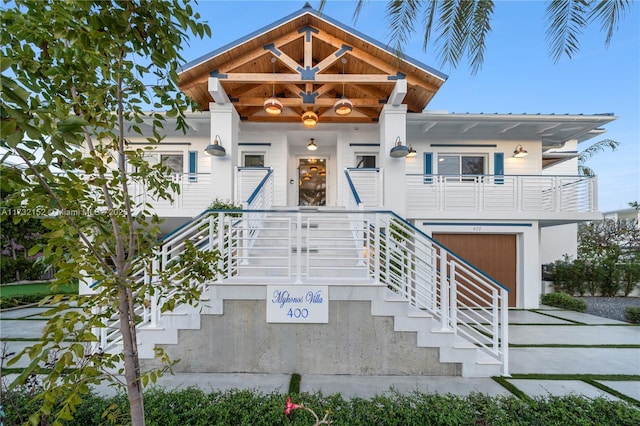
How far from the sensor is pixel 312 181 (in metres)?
9.32

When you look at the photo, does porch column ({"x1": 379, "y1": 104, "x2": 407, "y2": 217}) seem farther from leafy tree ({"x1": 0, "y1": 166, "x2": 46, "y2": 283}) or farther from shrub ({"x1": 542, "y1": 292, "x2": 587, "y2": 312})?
leafy tree ({"x1": 0, "y1": 166, "x2": 46, "y2": 283})

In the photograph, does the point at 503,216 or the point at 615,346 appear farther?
the point at 503,216

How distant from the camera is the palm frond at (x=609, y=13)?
285cm

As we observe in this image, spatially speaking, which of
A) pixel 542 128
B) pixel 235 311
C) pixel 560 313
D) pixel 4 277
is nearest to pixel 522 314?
pixel 560 313

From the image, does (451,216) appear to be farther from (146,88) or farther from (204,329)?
(146,88)

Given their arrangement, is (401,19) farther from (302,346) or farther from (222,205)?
(222,205)

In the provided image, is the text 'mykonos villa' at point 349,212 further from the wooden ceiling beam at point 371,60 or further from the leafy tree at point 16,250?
the leafy tree at point 16,250

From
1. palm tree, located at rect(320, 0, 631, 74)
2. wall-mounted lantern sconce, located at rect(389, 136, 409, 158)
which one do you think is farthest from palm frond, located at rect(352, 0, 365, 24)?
wall-mounted lantern sconce, located at rect(389, 136, 409, 158)

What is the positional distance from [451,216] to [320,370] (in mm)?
5580

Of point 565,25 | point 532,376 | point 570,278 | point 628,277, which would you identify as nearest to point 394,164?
point 565,25

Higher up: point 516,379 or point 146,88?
point 146,88

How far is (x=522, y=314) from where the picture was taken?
705cm

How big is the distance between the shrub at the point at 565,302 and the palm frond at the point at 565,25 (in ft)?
24.0

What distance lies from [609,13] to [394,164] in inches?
163
